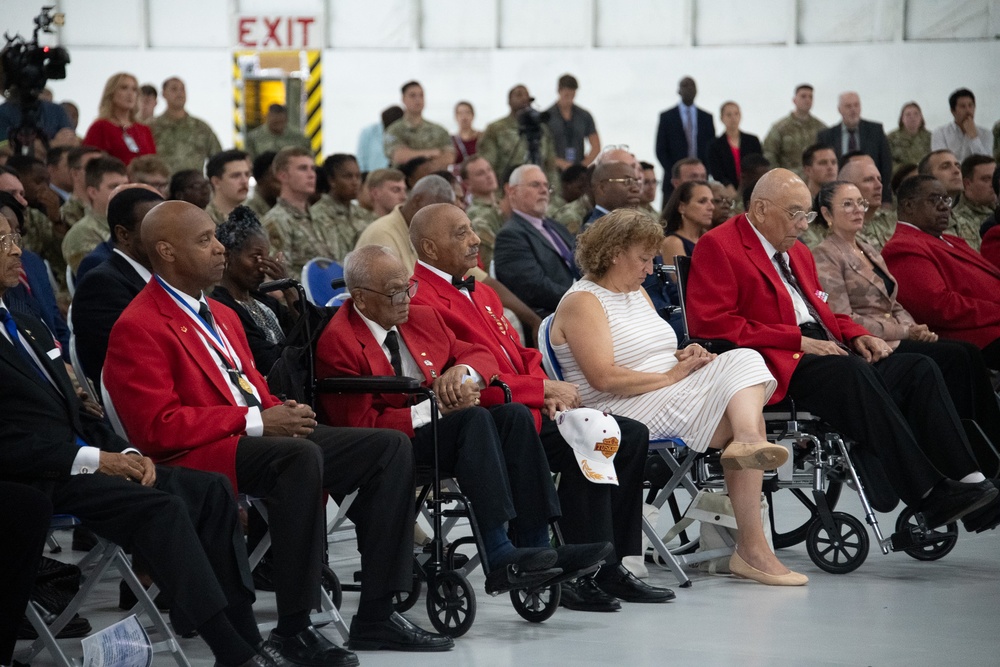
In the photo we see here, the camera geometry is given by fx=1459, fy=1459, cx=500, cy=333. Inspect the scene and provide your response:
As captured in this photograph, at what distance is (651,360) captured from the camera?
5.03 metres

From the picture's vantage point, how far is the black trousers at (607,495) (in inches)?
178

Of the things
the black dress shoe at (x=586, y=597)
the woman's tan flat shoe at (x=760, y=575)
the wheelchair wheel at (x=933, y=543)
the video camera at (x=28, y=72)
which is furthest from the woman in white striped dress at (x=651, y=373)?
the video camera at (x=28, y=72)

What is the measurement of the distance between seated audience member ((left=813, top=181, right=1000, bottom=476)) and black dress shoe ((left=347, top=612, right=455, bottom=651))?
272 centimetres

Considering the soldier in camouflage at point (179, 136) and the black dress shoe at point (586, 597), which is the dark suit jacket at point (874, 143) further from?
the black dress shoe at point (586, 597)

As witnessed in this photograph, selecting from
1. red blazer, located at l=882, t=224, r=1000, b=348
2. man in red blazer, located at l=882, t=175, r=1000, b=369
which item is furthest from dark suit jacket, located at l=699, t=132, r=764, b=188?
red blazer, located at l=882, t=224, r=1000, b=348

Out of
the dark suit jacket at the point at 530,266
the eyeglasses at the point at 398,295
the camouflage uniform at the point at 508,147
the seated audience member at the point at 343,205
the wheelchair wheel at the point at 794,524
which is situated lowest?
the wheelchair wheel at the point at 794,524

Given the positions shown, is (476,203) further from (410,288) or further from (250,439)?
(250,439)

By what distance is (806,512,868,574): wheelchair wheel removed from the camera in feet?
16.5

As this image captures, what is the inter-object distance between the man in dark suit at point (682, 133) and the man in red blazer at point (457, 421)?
7448 mm

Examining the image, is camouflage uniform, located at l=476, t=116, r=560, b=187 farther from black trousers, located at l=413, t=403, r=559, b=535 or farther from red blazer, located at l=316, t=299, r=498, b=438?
black trousers, located at l=413, t=403, r=559, b=535

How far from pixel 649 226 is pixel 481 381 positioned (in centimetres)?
86

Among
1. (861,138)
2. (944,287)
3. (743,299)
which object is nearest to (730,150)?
(861,138)

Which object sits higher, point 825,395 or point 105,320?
point 105,320

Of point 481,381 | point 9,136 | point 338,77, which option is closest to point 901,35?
point 338,77
